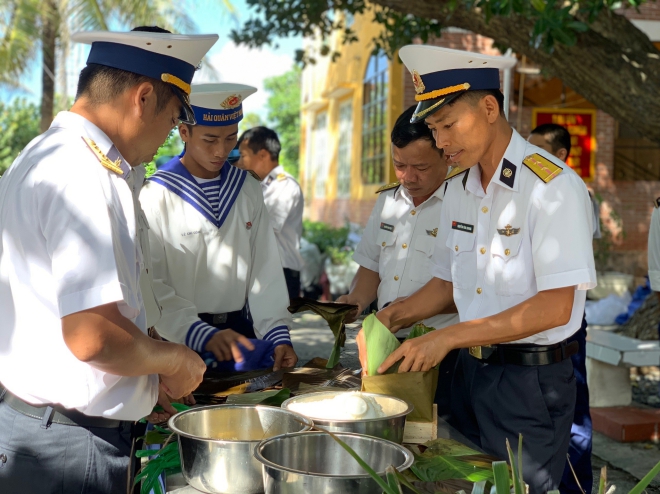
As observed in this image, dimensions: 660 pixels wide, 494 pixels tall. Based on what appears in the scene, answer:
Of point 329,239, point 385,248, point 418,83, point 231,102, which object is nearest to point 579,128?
point 329,239

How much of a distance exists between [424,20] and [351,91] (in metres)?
10.1

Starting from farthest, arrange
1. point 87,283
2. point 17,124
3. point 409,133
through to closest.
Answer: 1. point 17,124
2. point 409,133
3. point 87,283

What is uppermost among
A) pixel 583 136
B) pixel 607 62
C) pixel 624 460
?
pixel 607 62

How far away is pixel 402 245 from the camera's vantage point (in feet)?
11.3

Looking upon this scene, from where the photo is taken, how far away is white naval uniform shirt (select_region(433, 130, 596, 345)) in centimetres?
233

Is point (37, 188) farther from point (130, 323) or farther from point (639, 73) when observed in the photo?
point (639, 73)

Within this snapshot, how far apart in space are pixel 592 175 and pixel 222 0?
23.9 ft

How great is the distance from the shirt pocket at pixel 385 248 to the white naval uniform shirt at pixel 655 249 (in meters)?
2.18

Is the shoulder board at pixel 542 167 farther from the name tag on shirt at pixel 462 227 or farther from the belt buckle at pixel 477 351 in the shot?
the belt buckle at pixel 477 351

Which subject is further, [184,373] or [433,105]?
[433,105]

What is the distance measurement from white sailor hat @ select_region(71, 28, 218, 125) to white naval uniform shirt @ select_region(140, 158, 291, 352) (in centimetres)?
116

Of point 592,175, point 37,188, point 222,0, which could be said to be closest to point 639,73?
point 37,188

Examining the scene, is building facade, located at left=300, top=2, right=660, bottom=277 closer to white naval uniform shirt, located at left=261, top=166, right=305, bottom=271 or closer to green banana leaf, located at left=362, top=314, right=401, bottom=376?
white naval uniform shirt, located at left=261, top=166, right=305, bottom=271

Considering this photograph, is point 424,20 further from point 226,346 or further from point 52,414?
point 52,414
